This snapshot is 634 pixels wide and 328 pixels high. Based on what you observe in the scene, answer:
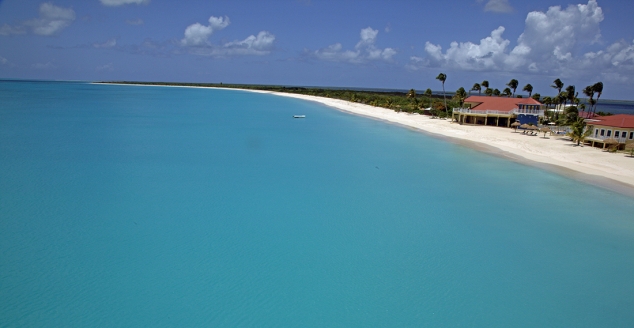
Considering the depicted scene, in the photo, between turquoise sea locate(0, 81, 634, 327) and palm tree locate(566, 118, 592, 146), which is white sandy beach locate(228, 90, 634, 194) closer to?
palm tree locate(566, 118, 592, 146)

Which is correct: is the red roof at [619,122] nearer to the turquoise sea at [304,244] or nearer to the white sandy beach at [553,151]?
the white sandy beach at [553,151]

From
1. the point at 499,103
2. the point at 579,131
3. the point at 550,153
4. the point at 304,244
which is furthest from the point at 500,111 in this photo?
the point at 304,244

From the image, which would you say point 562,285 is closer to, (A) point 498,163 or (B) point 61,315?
(B) point 61,315

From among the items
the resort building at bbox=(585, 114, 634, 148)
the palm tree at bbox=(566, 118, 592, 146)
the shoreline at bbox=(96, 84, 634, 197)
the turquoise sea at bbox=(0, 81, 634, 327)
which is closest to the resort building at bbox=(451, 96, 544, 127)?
the shoreline at bbox=(96, 84, 634, 197)

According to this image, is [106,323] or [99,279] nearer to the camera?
[106,323]

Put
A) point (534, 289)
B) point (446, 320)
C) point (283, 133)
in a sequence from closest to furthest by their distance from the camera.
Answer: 1. point (446, 320)
2. point (534, 289)
3. point (283, 133)

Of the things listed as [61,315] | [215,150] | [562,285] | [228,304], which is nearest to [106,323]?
[61,315]

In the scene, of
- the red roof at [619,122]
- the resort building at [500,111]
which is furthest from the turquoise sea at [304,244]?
the resort building at [500,111]

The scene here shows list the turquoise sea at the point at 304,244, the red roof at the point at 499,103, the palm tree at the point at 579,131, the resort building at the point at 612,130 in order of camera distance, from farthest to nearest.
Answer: the red roof at the point at 499,103
the palm tree at the point at 579,131
the resort building at the point at 612,130
the turquoise sea at the point at 304,244
